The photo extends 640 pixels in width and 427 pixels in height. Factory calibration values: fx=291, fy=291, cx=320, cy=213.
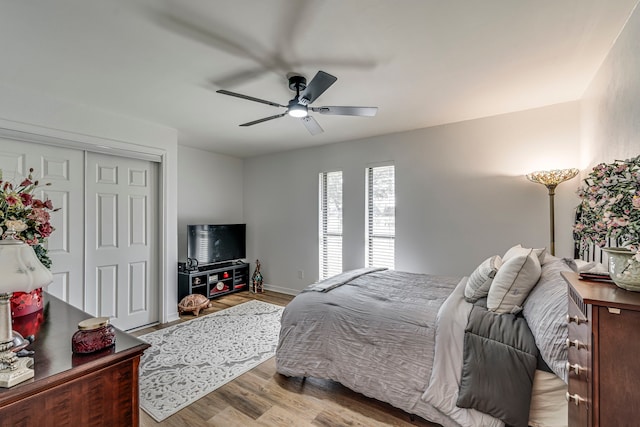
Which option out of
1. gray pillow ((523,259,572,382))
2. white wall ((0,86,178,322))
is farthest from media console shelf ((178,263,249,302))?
gray pillow ((523,259,572,382))

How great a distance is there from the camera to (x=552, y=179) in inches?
109

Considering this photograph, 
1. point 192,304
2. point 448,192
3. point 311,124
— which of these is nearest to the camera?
point 311,124

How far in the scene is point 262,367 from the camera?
259 cm

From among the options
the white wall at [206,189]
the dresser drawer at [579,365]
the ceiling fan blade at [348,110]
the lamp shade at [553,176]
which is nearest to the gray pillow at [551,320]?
the dresser drawer at [579,365]

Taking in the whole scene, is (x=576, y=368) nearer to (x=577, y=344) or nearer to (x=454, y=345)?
(x=577, y=344)

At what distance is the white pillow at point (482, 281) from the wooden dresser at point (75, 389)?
1998mm

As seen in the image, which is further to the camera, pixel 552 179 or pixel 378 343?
pixel 552 179

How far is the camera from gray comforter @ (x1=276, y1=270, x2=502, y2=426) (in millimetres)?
1820

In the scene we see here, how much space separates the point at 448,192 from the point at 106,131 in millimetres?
3984

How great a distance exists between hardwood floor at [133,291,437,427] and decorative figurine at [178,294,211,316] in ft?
5.95

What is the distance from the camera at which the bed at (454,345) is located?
158cm

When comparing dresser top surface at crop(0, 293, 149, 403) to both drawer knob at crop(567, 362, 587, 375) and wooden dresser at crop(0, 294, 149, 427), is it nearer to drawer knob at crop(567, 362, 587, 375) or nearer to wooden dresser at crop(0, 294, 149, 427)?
wooden dresser at crop(0, 294, 149, 427)

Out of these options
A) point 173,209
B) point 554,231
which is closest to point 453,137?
point 554,231

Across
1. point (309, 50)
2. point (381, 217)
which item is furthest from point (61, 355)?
point (381, 217)
